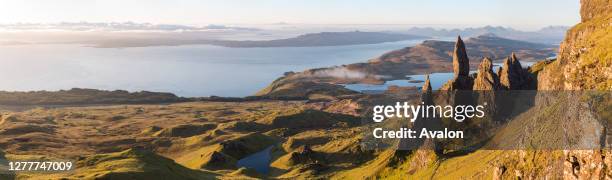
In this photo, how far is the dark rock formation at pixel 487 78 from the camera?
104312 millimetres

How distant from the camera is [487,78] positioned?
345 ft

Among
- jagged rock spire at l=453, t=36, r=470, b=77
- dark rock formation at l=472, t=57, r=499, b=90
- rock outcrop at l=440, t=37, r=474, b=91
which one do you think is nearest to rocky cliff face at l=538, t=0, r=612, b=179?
dark rock formation at l=472, t=57, r=499, b=90

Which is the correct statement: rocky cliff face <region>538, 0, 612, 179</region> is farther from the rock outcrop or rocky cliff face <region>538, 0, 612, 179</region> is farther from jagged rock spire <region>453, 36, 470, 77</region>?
jagged rock spire <region>453, 36, 470, 77</region>

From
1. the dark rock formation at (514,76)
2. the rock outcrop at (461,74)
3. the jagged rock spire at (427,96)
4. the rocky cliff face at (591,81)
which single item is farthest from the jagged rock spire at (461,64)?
the rocky cliff face at (591,81)

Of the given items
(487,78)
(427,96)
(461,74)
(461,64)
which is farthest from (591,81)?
(461,64)

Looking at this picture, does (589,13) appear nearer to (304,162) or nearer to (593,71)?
(593,71)

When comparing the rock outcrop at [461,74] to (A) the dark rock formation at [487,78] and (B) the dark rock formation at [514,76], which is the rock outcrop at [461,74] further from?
(B) the dark rock formation at [514,76]

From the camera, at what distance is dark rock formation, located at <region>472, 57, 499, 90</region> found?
4107 inches

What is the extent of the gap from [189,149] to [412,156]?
110646 mm

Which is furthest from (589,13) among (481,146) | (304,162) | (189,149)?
(189,149)

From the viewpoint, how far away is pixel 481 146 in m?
94.4

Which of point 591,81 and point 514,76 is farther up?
point 591,81

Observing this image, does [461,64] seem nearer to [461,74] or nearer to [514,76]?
[461,74]

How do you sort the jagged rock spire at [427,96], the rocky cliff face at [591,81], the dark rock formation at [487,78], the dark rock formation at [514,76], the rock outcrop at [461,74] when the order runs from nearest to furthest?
1. the rocky cliff face at [591,81]
2. the dark rock formation at [487,78]
3. the dark rock formation at [514,76]
4. the rock outcrop at [461,74]
5. the jagged rock spire at [427,96]
